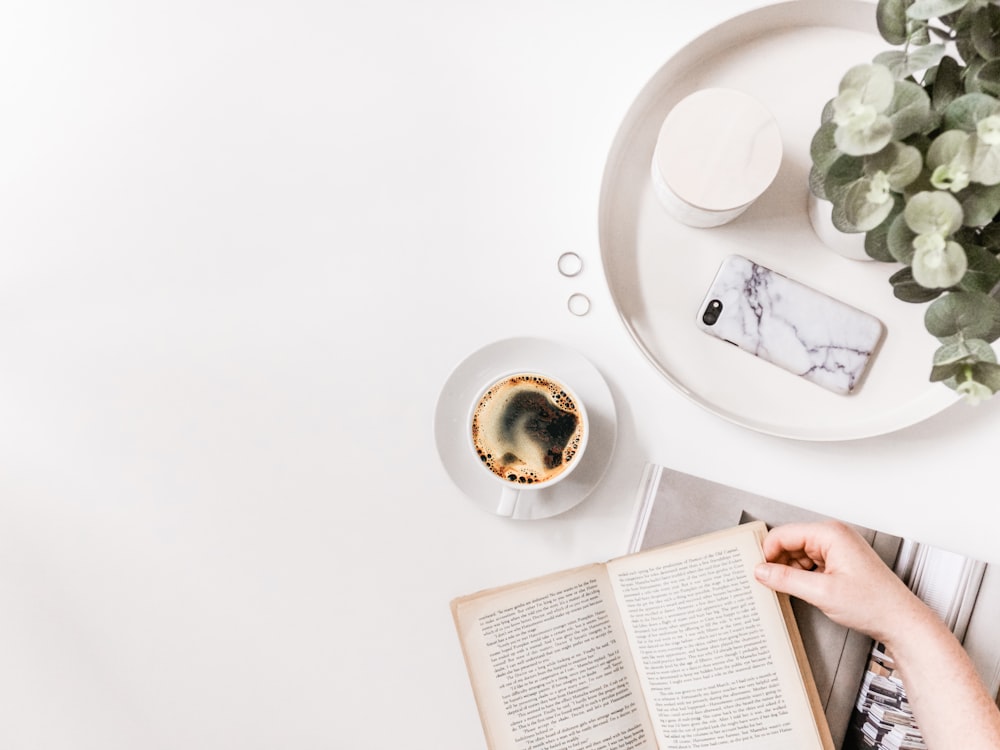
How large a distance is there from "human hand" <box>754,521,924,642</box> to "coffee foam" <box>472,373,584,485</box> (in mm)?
240

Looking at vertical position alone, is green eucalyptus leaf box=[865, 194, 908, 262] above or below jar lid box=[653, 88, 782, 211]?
below

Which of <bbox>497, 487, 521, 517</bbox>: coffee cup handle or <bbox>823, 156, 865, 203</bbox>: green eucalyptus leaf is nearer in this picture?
<bbox>823, 156, 865, 203</bbox>: green eucalyptus leaf

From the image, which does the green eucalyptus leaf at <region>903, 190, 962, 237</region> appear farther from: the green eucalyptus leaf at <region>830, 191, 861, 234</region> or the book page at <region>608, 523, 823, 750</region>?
the book page at <region>608, 523, 823, 750</region>

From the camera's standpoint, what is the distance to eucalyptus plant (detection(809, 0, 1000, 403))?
1.54 feet

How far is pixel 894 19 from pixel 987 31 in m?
0.06

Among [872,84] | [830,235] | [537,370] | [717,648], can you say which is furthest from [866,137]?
[717,648]

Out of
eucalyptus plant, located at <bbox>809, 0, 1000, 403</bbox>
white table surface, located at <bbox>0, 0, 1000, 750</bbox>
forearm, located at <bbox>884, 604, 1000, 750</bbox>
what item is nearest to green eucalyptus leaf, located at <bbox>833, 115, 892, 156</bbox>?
eucalyptus plant, located at <bbox>809, 0, 1000, 403</bbox>

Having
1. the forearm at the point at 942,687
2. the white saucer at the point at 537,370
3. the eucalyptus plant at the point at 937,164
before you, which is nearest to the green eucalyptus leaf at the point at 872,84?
the eucalyptus plant at the point at 937,164

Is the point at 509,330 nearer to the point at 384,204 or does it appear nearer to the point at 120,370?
the point at 384,204

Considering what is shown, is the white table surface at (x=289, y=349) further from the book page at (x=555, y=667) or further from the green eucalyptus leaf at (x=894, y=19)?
the green eucalyptus leaf at (x=894, y=19)

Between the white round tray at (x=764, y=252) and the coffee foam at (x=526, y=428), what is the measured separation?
0.37ft

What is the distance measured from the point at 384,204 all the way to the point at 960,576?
0.74 metres

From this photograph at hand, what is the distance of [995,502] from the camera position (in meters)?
0.79

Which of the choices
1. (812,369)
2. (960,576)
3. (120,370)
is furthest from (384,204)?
(960,576)
